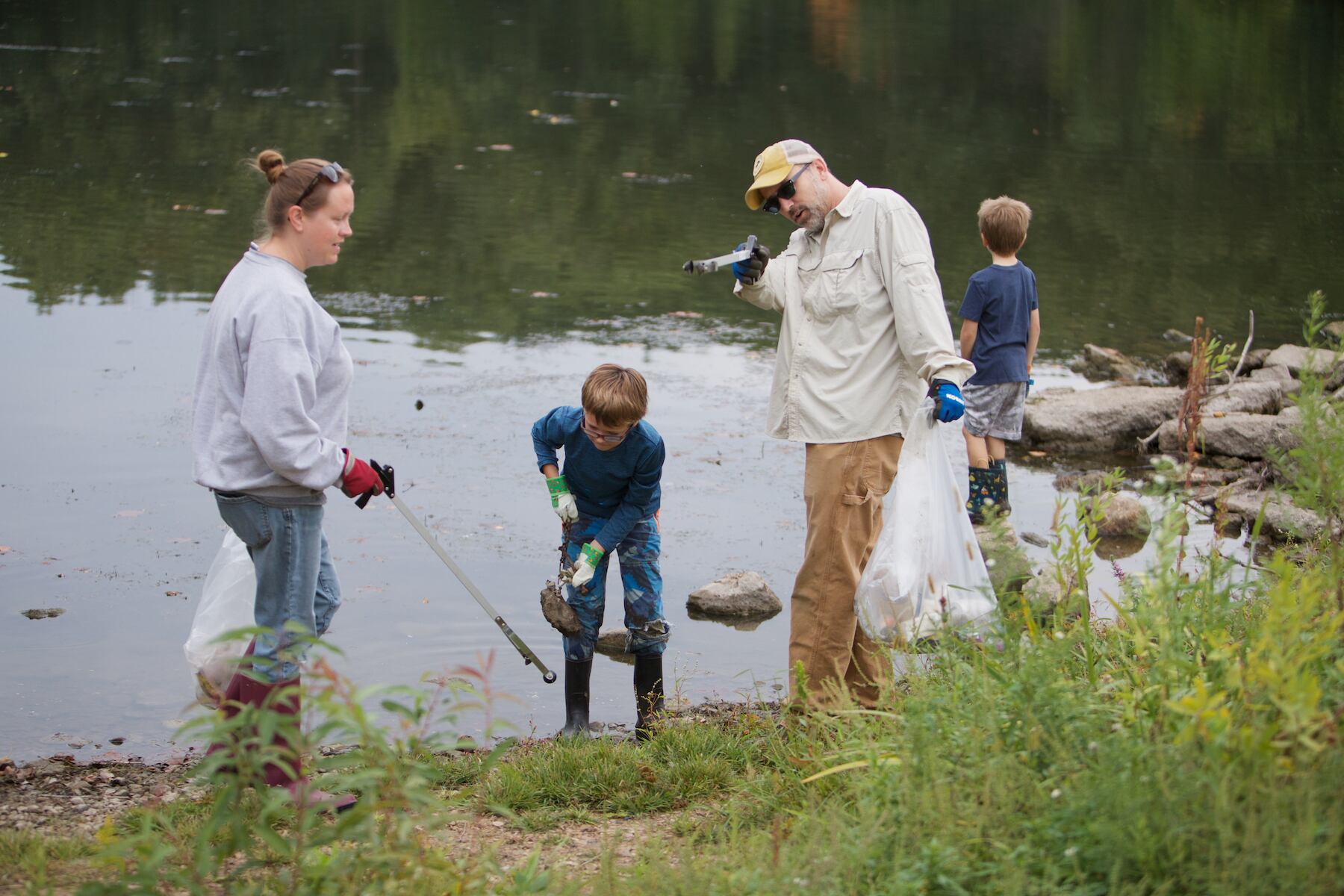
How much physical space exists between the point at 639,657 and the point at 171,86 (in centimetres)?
1607

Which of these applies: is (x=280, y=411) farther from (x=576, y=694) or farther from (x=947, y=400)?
(x=947, y=400)

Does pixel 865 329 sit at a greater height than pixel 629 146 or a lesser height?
lesser

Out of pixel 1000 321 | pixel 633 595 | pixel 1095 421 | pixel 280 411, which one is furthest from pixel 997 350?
pixel 280 411

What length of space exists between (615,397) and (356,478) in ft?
2.78

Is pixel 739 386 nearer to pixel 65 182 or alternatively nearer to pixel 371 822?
pixel 371 822

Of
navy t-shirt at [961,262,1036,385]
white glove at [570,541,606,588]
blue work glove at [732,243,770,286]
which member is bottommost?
white glove at [570,541,606,588]

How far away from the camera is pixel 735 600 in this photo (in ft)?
18.3

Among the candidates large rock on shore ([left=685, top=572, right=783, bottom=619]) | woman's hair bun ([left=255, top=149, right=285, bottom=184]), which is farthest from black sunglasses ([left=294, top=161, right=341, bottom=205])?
large rock on shore ([left=685, top=572, right=783, bottom=619])

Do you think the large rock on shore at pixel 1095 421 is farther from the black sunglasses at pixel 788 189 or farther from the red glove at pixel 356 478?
the red glove at pixel 356 478

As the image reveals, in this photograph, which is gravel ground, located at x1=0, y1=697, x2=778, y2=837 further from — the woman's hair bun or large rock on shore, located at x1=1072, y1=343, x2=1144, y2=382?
large rock on shore, located at x1=1072, y1=343, x2=1144, y2=382

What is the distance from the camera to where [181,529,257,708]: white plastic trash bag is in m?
3.90

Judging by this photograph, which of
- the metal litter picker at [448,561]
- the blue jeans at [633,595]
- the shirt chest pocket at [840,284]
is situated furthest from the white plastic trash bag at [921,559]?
the metal litter picker at [448,561]

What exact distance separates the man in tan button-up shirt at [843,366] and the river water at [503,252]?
31.4 inches

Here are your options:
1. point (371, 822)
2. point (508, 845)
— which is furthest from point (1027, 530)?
point (371, 822)
